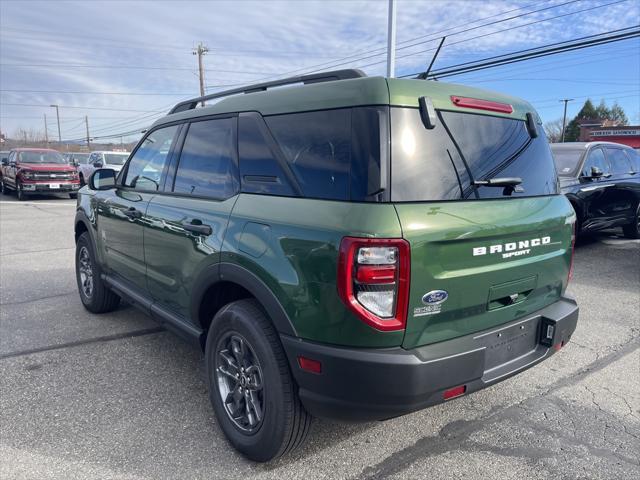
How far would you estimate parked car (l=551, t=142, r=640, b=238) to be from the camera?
743 cm

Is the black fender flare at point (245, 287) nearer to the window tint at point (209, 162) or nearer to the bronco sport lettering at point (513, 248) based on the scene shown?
the window tint at point (209, 162)

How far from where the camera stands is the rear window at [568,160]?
7566mm

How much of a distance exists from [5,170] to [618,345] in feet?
71.6

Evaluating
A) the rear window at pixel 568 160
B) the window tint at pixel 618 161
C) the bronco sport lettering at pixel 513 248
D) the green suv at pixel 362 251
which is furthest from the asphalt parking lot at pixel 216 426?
the window tint at pixel 618 161

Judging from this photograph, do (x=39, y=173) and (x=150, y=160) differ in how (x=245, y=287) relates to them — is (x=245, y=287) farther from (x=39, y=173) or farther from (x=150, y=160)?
(x=39, y=173)

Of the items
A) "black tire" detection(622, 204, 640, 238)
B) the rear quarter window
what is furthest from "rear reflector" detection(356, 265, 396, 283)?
"black tire" detection(622, 204, 640, 238)

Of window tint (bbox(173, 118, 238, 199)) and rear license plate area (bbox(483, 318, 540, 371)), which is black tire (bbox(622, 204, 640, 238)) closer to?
rear license plate area (bbox(483, 318, 540, 371))

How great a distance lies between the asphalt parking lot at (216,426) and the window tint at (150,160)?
4.58ft

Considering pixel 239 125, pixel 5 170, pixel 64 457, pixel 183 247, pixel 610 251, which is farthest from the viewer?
pixel 5 170

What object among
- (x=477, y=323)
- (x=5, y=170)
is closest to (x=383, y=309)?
(x=477, y=323)

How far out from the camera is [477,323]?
7.58 ft

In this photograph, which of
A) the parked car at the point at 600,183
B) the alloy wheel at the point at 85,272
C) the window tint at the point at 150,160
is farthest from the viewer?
the parked car at the point at 600,183

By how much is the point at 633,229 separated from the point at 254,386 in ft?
29.5

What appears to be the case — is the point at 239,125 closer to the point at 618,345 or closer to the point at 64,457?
the point at 64,457
